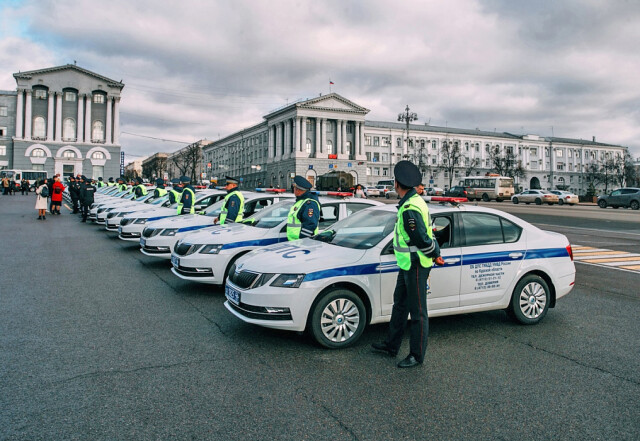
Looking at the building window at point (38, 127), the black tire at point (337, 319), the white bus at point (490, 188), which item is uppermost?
the building window at point (38, 127)

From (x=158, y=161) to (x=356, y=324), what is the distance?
126311 mm

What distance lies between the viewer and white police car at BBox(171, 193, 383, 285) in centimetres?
736

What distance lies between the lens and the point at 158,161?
403 feet

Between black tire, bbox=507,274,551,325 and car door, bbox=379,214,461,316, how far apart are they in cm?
91

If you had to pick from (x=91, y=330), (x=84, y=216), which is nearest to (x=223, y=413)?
(x=91, y=330)

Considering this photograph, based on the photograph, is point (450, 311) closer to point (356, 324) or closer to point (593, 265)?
point (356, 324)

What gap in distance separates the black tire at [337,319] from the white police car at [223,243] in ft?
9.34

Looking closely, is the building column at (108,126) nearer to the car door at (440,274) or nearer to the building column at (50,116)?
the building column at (50,116)

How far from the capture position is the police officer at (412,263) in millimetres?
4496

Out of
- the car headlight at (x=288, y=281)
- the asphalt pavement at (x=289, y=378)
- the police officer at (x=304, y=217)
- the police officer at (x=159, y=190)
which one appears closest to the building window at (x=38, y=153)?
the police officer at (x=159, y=190)

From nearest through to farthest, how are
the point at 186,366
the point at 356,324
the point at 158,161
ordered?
1. the point at 186,366
2. the point at 356,324
3. the point at 158,161

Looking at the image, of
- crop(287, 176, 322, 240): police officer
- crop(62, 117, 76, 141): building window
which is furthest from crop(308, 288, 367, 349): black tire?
crop(62, 117, 76, 141): building window

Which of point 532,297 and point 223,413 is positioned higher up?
point 532,297

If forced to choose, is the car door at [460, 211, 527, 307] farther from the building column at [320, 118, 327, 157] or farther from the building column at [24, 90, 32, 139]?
the building column at [24, 90, 32, 139]
